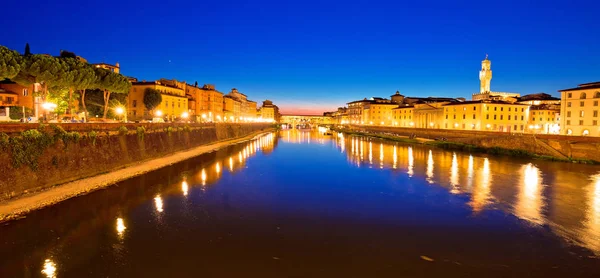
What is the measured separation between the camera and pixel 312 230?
1280 centimetres

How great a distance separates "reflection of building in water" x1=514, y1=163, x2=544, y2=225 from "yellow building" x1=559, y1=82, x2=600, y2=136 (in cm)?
2854

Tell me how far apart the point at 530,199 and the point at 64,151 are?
25186 mm

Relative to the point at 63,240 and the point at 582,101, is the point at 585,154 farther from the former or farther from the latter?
the point at 63,240

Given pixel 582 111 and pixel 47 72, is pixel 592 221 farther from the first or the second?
pixel 582 111

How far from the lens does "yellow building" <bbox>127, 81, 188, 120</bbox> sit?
55094 millimetres

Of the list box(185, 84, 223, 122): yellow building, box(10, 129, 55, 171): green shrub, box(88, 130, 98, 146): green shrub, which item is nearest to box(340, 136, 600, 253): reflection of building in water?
box(10, 129, 55, 171): green shrub

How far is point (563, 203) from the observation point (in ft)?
55.9

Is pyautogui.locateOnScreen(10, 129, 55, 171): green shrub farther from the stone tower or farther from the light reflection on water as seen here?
the stone tower

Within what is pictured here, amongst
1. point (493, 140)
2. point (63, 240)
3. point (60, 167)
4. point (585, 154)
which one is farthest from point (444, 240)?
point (493, 140)

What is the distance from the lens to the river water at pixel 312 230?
952 centimetres

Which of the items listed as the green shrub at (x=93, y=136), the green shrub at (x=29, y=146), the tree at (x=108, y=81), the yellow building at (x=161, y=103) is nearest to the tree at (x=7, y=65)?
the green shrub at (x=93, y=136)

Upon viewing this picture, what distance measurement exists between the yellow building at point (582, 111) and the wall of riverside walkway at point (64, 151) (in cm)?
5524

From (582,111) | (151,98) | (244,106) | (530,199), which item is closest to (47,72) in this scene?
(151,98)

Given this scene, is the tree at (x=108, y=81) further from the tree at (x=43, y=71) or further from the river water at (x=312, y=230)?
the river water at (x=312, y=230)
